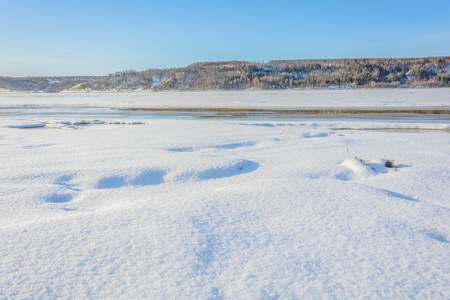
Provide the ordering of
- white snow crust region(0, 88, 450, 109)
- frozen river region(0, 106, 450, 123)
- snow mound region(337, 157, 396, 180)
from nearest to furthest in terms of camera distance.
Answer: snow mound region(337, 157, 396, 180)
frozen river region(0, 106, 450, 123)
white snow crust region(0, 88, 450, 109)

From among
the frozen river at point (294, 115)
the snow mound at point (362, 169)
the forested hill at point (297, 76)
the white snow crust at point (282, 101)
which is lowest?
the snow mound at point (362, 169)

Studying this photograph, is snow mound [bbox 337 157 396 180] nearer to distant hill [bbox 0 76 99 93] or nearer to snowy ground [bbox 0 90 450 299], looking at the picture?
snowy ground [bbox 0 90 450 299]

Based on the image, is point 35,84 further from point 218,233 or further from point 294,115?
point 218,233

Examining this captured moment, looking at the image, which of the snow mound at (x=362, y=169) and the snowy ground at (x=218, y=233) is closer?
the snowy ground at (x=218, y=233)

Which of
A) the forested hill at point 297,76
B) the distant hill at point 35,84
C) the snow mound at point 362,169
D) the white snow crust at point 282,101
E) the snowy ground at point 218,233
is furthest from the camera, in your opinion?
the distant hill at point 35,84

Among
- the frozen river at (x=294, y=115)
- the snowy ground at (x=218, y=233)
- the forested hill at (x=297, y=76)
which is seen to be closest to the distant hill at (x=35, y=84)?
the forested hill at (x=297, y=76)

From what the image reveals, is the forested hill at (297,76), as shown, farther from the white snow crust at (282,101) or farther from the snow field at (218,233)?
the snow field at (218,233)

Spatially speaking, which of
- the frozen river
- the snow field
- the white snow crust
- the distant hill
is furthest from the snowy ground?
the distant hill

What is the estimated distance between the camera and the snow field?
4.98 ft

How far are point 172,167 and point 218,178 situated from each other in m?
0.61

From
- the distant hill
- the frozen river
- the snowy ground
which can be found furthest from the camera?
the distant hill

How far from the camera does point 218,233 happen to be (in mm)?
2006

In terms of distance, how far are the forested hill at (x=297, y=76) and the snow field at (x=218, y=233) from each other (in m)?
73.4

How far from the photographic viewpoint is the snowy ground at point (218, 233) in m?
1.52
